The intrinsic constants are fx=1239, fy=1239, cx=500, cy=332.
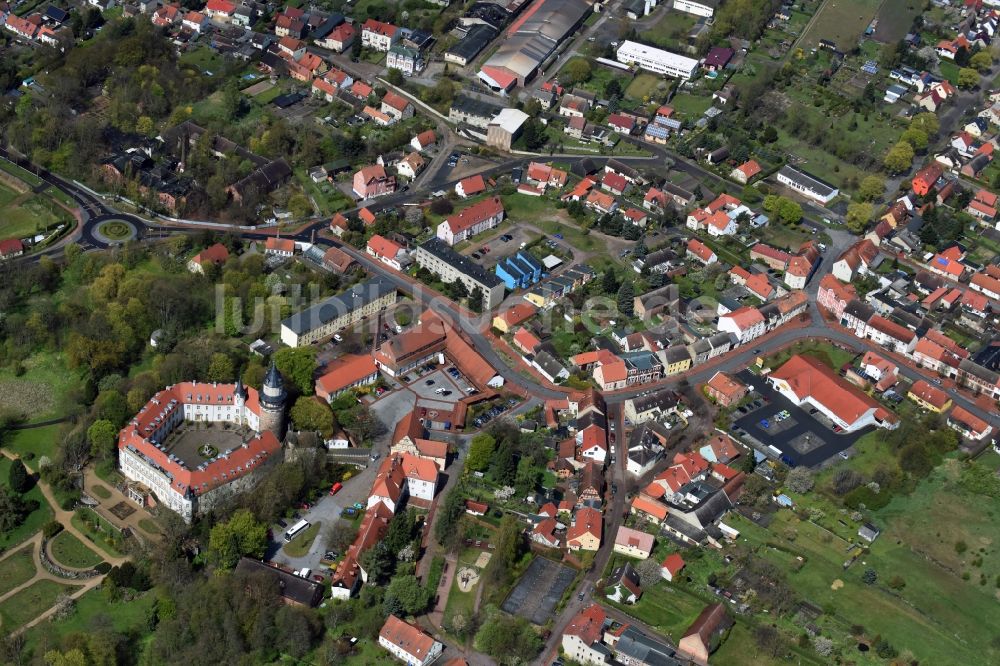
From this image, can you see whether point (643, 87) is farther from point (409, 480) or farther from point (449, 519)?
point (449, 519)

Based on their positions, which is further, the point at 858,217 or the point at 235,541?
the point at 858,217

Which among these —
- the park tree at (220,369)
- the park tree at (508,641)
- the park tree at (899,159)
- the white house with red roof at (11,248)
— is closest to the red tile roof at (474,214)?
the park tree at (220,369)

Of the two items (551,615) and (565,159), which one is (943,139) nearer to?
(565,159)

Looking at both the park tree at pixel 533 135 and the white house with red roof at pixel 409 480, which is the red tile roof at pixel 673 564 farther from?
the park tree at pixel 533 135

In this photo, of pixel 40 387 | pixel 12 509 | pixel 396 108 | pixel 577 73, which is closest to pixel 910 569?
pixel 12 509

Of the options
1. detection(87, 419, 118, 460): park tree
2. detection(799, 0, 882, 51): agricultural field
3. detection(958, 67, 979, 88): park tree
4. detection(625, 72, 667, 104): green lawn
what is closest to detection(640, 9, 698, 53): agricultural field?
detection(625, 72, 667, 104): green lawn

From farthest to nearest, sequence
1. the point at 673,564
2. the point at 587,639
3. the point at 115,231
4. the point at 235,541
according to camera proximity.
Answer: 1. the point at 115,231
2. the point at 673,564
3. the point at 235,541
4. the point at 587,639

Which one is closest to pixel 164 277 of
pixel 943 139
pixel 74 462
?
pixel 74 462

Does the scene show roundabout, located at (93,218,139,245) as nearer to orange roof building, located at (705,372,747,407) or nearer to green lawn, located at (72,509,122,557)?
green lawn, located at (72,509,122,557)
